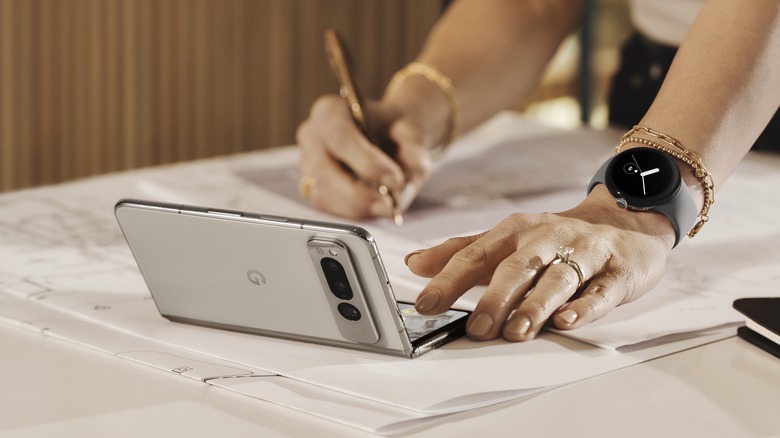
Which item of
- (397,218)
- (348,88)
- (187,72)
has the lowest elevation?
(187,72)

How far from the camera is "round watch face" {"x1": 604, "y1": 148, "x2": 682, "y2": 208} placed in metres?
0.70

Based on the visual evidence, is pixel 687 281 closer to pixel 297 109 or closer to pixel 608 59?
pixel 608 59

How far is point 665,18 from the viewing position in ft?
4.12

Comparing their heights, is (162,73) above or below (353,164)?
below

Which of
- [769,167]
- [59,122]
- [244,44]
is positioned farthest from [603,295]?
[244,44]

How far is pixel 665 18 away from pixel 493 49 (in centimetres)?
23

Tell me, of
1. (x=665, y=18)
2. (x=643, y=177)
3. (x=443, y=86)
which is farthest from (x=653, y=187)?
(x=665, y=18)

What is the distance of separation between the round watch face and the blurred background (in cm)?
117

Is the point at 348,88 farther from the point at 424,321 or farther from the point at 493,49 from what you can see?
the point at 424,321

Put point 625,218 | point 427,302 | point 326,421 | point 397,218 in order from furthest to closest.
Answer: point 397,218 → point 625,218 → point 427,302 → point 326,421

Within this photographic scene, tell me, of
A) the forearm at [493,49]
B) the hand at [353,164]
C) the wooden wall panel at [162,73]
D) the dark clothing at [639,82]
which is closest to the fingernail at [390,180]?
the hand at [353,164]

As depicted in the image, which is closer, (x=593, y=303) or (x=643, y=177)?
(x=593, y=303)

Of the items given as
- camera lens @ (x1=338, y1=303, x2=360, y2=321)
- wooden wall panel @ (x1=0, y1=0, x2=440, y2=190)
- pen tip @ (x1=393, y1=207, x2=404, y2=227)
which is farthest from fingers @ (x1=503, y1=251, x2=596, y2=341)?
wooden wall panel @ (x1=0, y1=0, x2=440, y2=190)

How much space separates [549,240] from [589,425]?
0.18 meters
